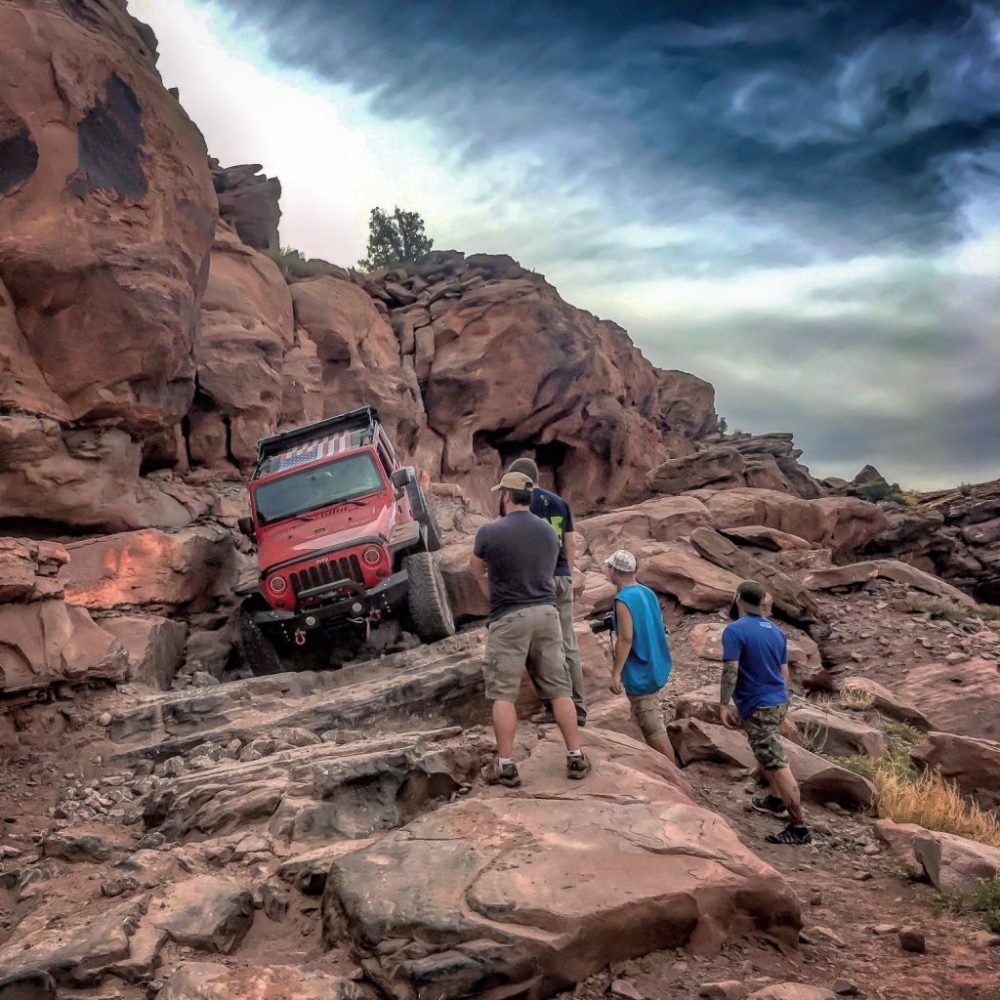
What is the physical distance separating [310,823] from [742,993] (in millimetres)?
2292

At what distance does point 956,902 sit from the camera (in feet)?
13.1

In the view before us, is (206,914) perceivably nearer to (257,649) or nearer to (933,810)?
(933,810)

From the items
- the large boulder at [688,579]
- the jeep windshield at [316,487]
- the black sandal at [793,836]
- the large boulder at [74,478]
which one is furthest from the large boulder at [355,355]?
the black sandal at [793,836]

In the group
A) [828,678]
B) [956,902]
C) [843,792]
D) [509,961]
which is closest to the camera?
[509,961]

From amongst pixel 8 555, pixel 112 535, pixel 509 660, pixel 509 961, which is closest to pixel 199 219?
pixel 112 535

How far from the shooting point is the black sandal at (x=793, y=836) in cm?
506

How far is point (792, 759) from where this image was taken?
617cm

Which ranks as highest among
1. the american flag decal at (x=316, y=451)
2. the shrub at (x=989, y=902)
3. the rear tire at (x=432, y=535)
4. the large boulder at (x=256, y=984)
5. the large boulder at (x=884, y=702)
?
the american flag decal at (x=316, y=451)

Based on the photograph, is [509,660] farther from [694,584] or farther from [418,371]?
[418,371]

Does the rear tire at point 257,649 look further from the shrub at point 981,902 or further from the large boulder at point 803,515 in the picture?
the large boulder at point 803,515

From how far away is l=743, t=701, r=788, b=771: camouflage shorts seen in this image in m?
5.18

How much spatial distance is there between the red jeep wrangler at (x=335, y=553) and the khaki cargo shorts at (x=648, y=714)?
3.83 metres

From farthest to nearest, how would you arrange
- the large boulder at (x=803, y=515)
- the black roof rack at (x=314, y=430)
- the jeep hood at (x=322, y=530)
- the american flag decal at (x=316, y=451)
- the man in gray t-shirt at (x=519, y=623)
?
the large boulder at (x=803, y=515), the black roof rack at (x=314, y=430), the american flag decal at (x=316, y=451), the jeep hood at (x=322, y=530), the man in gray t-shirt at (x=519, y=623)

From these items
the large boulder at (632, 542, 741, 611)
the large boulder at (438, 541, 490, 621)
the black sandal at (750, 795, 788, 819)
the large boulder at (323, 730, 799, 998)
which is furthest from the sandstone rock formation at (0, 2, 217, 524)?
the black sandal at (750, 795, 788, 819)
